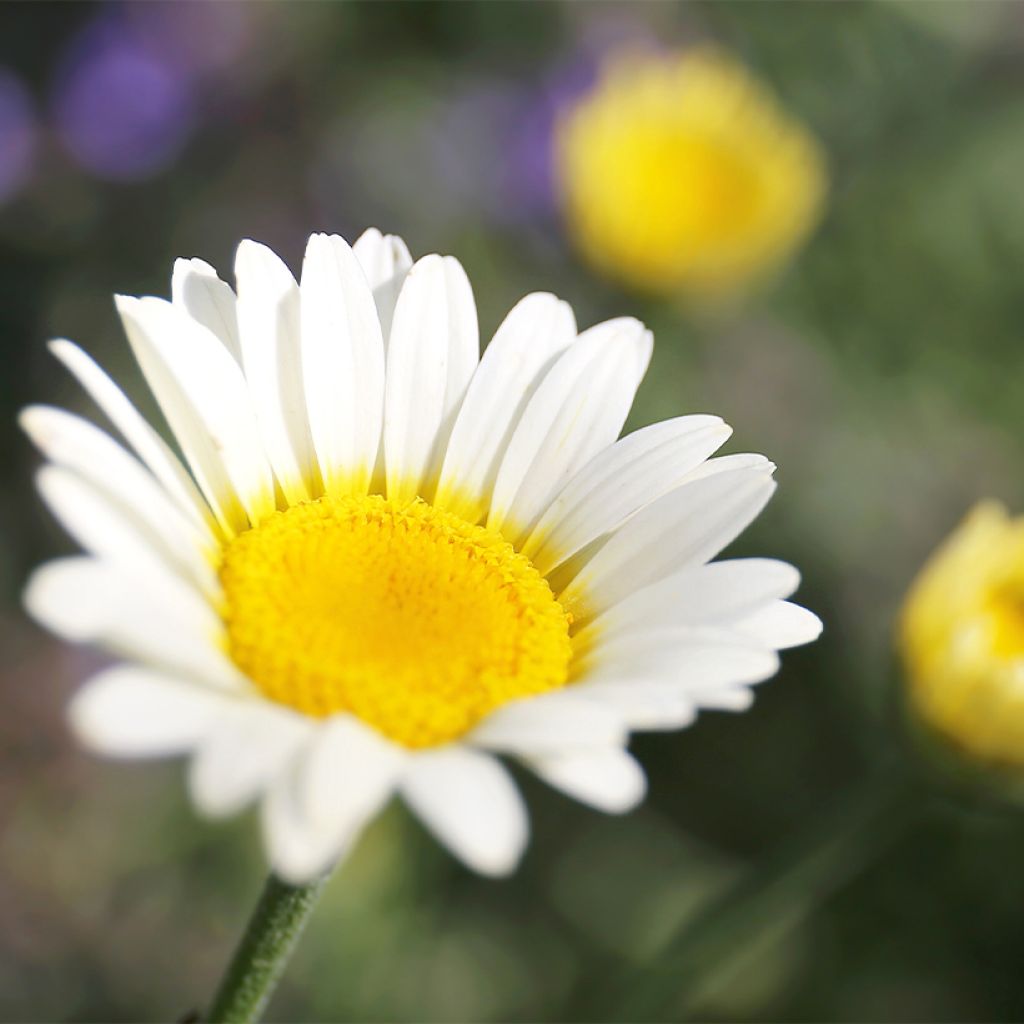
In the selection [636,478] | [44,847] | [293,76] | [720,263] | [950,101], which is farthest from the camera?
[950,101]

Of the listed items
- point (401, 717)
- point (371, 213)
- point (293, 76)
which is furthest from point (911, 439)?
point (401, 717)

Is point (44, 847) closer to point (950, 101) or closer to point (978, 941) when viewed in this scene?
point (978, 941)

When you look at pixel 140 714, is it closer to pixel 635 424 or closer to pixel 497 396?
pixel 497 396

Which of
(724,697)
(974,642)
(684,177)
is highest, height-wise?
(684,177)

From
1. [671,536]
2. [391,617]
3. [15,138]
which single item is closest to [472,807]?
[391,617]

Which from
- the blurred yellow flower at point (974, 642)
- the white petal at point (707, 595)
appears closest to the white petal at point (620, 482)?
the white petal at point (707, 595)

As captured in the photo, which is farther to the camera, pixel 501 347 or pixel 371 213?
pixel 371 213
